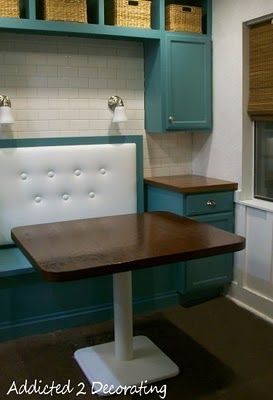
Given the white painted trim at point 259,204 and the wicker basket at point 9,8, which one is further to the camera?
Answer: the white painted trim at point 259,204

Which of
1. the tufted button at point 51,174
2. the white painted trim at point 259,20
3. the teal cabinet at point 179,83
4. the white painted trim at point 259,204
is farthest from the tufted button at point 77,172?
the white painted trim at point 259,20

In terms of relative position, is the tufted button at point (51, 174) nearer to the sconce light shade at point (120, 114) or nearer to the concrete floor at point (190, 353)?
the sconce light shade at point (120, 114)

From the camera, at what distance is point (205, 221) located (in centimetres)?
338

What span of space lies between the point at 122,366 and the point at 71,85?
2005 millimetres

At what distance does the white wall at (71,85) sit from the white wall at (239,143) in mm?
562

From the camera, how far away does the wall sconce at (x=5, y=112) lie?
3.05 m

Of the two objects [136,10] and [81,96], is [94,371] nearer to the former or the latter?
[81,96]

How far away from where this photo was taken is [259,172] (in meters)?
3.42

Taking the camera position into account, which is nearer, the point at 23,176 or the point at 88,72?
the point at 23,176

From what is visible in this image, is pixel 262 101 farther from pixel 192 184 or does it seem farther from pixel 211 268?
pixel 211 268

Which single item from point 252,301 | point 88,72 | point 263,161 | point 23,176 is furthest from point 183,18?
point 252,301

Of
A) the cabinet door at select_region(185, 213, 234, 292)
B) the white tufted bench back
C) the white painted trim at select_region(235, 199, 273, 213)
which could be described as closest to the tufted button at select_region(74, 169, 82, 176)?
the white tufted bench back

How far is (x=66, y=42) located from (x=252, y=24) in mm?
1321

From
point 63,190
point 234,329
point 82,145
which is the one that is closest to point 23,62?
point 82,145
